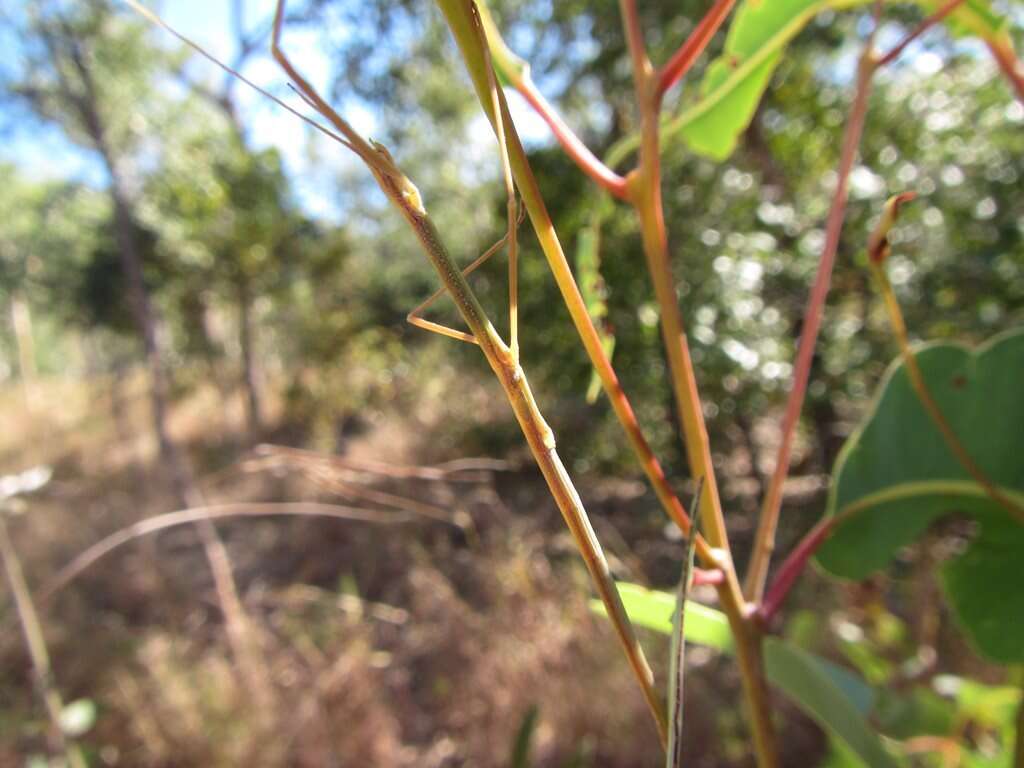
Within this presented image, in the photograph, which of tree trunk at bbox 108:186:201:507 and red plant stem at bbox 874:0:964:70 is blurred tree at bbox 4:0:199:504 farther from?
red plant stem at bbox 874:0:964:70

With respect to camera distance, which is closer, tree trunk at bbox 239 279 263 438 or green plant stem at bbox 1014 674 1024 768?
green plant stem at bbox 1014 674 1024 768

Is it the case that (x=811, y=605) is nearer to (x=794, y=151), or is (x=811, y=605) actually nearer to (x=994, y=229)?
(x=994, y=229)

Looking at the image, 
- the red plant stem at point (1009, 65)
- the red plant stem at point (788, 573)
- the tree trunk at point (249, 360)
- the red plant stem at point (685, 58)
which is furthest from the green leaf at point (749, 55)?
the tree trunk at point (249, 360)

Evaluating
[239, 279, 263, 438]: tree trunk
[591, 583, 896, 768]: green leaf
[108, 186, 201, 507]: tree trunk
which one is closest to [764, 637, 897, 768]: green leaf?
[591, 583, 896, 768]: green leaf

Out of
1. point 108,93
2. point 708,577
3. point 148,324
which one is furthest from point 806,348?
point 108,93

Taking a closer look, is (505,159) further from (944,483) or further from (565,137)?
(944,483)
